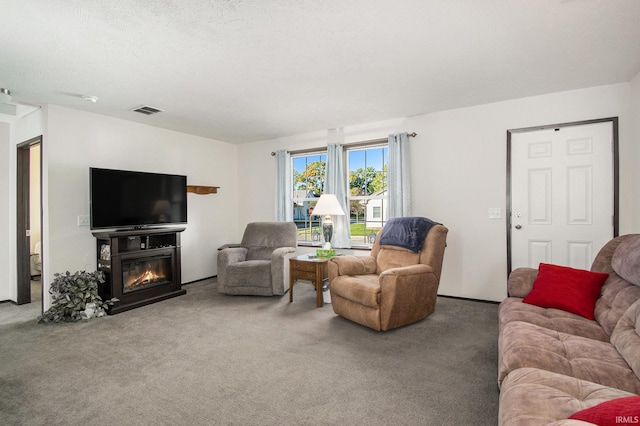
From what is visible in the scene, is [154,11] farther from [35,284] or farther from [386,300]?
[35,284]

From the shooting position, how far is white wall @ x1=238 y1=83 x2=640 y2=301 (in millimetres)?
3654

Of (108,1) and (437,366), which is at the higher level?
(108,1)

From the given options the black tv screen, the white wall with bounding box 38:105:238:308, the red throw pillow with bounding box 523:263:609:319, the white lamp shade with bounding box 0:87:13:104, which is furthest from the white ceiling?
the red throw pillow with bounding box 523:263:609:319

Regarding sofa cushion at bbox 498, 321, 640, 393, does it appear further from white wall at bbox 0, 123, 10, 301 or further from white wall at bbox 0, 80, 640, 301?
white wall at bbox 0, 123, 10, 301

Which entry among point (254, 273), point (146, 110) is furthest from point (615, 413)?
point (146, 110)

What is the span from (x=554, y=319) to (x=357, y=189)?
328cm

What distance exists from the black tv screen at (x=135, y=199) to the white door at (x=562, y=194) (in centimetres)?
451

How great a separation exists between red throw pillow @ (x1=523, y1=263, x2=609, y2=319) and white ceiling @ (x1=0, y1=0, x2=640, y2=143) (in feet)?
5.81

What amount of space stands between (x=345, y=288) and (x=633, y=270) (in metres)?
2.11

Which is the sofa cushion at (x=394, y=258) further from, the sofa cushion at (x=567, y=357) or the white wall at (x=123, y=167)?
the white wall at (x=123, y=167)

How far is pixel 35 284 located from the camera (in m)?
5.30

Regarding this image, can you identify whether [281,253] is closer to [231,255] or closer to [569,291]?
[231,255]

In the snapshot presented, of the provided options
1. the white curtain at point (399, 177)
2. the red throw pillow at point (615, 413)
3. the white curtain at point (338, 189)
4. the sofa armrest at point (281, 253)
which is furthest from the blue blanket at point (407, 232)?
the red throw pillow at point (615, 413)

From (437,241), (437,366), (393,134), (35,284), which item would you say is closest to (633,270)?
(437,366)
